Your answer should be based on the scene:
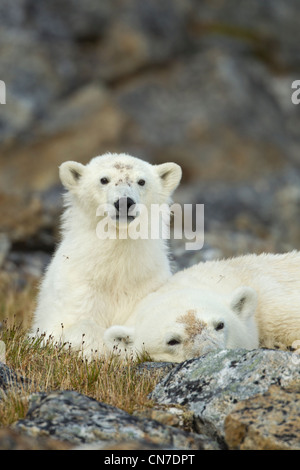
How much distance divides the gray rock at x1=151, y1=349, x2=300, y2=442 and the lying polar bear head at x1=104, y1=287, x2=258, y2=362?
66 cm

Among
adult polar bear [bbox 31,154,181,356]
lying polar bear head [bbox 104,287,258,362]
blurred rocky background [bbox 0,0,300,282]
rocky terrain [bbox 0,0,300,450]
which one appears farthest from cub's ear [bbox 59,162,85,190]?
blurred rocky background [bbox 0,0,300,282]

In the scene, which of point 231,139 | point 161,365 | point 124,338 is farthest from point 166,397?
point 231,139

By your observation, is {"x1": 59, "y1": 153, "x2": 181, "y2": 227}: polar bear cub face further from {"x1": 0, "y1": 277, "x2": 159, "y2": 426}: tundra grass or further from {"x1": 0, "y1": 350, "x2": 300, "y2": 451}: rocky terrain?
{"x1": 0, "y1": 350, "x2": 300, "y2": 451}: rocky terrain

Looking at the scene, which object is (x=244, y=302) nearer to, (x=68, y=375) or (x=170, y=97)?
(x=68, y=375)

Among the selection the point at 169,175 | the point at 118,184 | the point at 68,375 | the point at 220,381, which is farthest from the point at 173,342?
the point at 169,175

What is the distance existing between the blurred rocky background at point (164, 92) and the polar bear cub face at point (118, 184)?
14.2 metres

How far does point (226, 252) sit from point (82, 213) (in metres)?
6.42

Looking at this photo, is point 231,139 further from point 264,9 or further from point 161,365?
point 161,365

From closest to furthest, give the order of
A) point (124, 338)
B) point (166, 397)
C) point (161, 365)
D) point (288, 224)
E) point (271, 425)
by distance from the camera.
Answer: point (271, 425) → point (166, 397) → point (161, 365) → point (124, 338) → point (288, 224)

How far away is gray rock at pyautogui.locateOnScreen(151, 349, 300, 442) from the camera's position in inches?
177

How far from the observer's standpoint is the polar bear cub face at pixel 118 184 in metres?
6.68

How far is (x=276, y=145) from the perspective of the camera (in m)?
25.8

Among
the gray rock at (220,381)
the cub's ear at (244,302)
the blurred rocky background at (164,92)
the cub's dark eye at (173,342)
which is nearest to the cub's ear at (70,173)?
the cub's ear at (244,302)

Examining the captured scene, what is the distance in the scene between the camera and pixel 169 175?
776 centimetres
